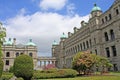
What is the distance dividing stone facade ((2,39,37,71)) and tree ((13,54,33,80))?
57.2 metres

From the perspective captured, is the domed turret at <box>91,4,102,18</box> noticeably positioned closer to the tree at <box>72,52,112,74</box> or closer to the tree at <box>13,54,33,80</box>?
the tree at <box>72,52,112,74</box>

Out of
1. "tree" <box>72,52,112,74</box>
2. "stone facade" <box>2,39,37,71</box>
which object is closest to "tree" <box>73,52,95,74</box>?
"tree" <box>72,52,112,74</box>

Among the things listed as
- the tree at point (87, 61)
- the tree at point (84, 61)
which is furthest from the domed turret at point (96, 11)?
the tree at point (84, 61)

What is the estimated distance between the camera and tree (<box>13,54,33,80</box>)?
3022 cm

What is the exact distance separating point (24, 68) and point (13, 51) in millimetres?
60750

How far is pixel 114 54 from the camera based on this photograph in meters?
46.5

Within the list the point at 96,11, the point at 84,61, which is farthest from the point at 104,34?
the point at 84,61

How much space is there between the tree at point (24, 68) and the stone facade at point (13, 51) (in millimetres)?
57194

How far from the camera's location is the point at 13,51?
291 feet

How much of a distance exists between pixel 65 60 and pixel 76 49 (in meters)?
15.2

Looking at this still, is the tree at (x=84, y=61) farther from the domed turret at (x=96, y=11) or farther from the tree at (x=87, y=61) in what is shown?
the domed turret at (x=96, y=11)

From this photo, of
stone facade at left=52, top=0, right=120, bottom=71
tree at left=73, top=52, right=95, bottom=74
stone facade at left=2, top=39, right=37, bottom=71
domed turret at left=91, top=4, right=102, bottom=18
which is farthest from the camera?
stone facade at left=2, top=39, right=37, bottom=71

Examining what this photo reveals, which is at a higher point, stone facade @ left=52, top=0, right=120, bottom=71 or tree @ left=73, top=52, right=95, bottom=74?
stone facade @ left=52, top=0, right=120, bottom=71

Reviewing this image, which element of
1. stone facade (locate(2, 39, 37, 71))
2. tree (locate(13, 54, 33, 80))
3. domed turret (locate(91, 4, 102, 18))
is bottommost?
tree (locate(13, 54, 33, 80))
